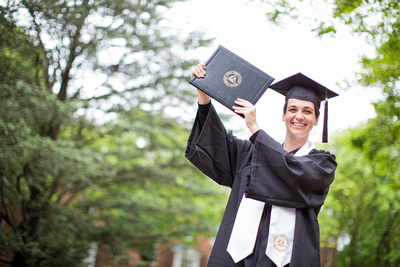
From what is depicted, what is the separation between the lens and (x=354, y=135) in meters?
5.41

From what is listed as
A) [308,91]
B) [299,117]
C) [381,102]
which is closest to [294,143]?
[299,117]

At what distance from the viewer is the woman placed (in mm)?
2334

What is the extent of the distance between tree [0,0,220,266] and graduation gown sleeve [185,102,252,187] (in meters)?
2.90

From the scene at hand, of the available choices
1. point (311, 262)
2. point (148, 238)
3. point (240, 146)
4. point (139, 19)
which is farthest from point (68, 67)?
point (311, 262)

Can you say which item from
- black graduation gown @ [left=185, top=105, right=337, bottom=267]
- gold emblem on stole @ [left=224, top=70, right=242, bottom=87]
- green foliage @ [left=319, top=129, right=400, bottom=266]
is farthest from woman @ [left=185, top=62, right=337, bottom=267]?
green foliage @ [left=319, top=129, right=400, bottom=266]

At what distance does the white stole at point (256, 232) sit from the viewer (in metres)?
2.33

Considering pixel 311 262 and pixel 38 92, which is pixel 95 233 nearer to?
pixel 38 92

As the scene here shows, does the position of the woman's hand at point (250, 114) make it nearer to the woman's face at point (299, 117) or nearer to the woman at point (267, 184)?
the woman at point (267, 184)

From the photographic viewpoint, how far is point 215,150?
108 inches

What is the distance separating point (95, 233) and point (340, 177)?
863 centimetres

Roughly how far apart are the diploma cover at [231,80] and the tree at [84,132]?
112 inches

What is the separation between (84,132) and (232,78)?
20.7 feet

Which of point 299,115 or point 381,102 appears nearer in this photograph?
point 299,115

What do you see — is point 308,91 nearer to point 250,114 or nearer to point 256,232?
point 250,114
